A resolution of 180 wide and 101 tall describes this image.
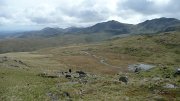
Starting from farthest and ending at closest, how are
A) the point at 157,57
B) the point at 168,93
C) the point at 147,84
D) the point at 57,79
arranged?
the point at 157,57 < the point at 57,79 < the point at 147,84 < the point at 168,93

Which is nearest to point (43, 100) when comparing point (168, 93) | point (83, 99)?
point (83, 99)

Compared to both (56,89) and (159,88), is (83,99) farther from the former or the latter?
(159,88)

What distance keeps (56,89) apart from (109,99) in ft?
31.5

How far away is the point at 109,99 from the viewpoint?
40.6 m

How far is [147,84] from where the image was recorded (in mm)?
52062

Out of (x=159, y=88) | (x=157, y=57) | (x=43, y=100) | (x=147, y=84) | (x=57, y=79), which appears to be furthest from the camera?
(x=157, y=57)

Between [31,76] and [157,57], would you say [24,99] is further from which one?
[157,57]

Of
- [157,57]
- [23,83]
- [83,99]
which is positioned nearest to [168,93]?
[83,99]

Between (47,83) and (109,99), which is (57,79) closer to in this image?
(47,83)

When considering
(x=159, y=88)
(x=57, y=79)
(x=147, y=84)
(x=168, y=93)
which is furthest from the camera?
(x=57, y=79)

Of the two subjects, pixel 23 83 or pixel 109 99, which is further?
pixel 23 83

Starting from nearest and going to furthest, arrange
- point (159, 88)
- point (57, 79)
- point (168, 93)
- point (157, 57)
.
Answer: point (168, 93), point (159, 88), point (57, 79), point (157, 57)

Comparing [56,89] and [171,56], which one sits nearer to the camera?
[56,89]

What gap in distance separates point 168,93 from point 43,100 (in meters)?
17.7
